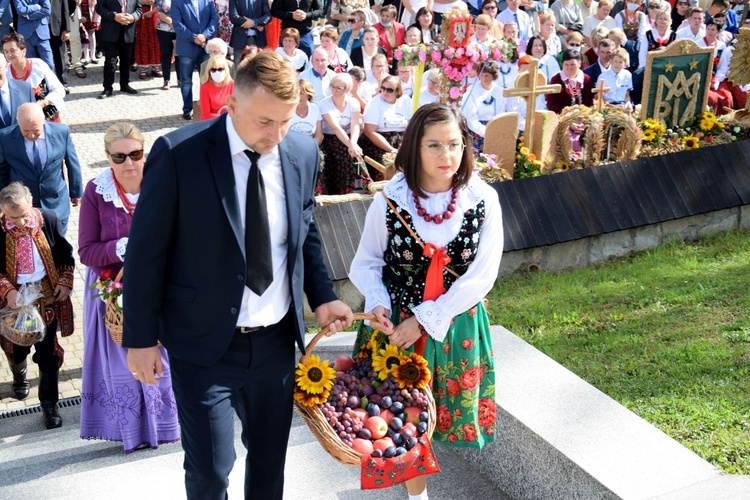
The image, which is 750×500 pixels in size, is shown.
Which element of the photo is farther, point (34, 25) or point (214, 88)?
point (34, 25)

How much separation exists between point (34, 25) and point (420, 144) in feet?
33.3

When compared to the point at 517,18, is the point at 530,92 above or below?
below

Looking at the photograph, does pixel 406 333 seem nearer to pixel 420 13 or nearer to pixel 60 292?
pixel 60 292

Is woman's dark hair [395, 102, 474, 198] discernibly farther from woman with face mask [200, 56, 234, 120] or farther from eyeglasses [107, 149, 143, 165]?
woman with face mask [200, 56, 234, 120]

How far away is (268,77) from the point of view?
9.81 ft

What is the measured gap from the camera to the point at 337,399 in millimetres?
3602

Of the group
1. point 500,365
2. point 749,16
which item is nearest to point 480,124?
point 500,365

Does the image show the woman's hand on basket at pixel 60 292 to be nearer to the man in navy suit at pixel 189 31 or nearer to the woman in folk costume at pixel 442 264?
the woman in folk costume at pixel 442 264

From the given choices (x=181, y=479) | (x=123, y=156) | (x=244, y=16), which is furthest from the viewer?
(x=244, y=16)

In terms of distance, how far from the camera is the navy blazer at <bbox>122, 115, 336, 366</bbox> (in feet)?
10.2

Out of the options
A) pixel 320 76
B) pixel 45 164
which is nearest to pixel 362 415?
pixel 45 164

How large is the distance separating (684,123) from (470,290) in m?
6.54

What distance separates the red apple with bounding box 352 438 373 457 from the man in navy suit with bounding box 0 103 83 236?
4426mm

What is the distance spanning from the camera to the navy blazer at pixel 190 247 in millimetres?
3109
